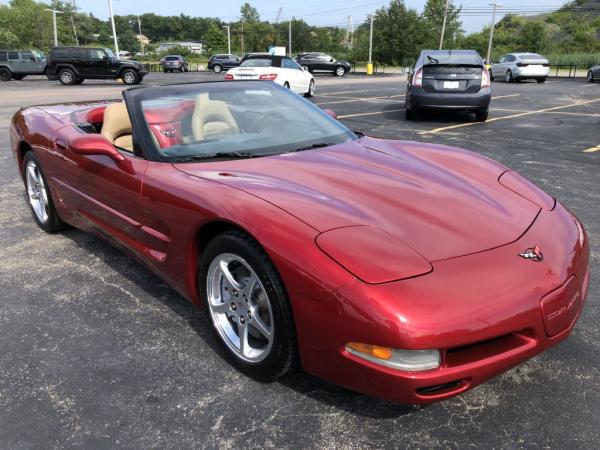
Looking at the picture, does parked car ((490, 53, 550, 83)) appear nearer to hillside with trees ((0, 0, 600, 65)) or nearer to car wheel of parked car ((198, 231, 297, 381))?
hillside with trees ((0, 0, 600, 65))

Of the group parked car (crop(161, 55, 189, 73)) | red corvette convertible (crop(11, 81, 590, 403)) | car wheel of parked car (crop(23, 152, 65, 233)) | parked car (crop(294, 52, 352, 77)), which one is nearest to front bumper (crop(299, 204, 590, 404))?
red corvette convertible (crop(11, 81, 590, 403))

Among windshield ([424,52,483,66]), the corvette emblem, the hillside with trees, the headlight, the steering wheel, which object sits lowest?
the headlight

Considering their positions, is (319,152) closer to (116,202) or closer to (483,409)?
(116,202)

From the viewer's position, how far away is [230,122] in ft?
10.5

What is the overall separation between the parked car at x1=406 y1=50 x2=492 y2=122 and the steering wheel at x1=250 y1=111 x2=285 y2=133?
7.59m

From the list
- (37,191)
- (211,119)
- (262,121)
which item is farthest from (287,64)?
(211,119)

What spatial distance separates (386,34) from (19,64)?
36.1 m

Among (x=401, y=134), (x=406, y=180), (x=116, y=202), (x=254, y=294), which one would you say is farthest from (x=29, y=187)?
(x=401, y=134)

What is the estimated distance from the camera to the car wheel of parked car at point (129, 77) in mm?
25188

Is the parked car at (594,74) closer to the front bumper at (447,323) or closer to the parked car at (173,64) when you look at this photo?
the front bumper at (447,323)

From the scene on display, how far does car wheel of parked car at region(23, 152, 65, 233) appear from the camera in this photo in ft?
13.3

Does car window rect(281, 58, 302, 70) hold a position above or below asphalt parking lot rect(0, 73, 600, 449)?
above

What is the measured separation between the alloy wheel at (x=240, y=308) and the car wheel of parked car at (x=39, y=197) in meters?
2.28

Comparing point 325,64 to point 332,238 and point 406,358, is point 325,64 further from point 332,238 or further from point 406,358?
point 406,358
